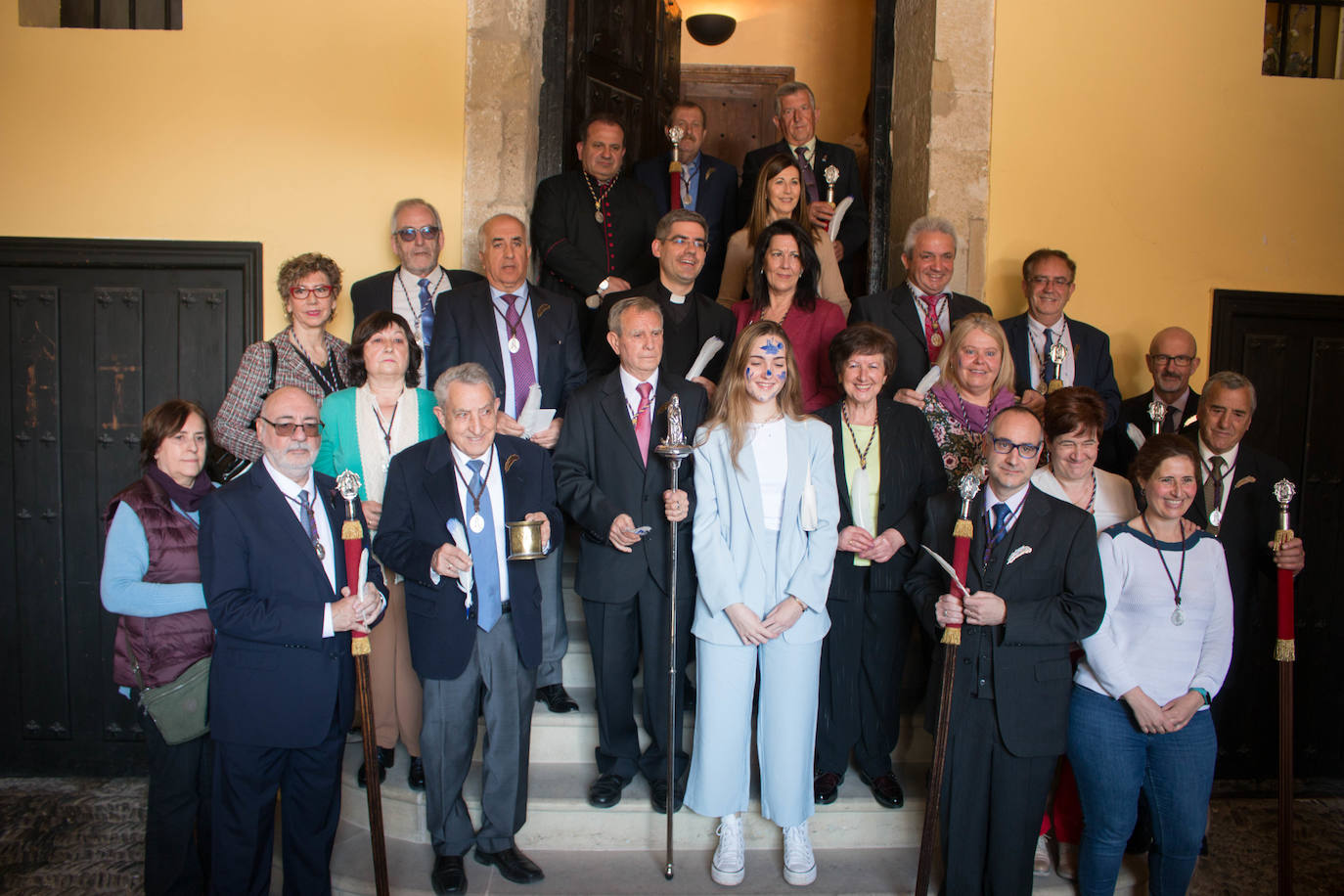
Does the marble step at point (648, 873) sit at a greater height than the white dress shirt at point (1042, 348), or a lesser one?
lesser

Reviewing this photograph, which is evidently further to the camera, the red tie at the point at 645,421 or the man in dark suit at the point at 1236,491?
the man in dark suit at the point at 1236,491

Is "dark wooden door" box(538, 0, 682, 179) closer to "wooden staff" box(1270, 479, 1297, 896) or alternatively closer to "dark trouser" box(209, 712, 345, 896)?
"dark trouser" box(209, 712, 345, 896)

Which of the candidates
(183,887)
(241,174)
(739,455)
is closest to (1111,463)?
(739,455)

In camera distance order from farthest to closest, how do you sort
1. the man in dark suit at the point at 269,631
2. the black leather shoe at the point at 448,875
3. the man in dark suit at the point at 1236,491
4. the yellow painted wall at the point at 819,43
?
the yellow painted wall at the point at 819,43
the man in dark suit at the point at 1236,491
the black leather shoe at the point at 448,875
the man in dark suit at the point at 269,631

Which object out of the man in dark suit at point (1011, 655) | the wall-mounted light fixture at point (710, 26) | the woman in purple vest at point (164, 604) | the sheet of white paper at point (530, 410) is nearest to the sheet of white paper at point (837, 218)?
the sheet of white paper at point (530, 410)

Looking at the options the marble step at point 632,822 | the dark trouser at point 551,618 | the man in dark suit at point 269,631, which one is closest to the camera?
the man in dark suit at point 269,631

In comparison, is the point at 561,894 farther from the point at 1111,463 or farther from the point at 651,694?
the point at 1111,463

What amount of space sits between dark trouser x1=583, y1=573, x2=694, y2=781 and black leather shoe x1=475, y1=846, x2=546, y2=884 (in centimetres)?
49

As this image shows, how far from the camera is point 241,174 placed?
4777 millimetres

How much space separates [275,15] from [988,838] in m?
4.90

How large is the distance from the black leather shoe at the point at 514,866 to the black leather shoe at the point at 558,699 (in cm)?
70

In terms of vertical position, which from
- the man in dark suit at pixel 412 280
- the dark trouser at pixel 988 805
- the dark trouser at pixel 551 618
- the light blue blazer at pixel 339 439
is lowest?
the dark trouser at pixel 988 805

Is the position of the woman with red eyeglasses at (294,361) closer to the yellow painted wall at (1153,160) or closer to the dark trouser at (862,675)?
the dark trouser at (862,675)

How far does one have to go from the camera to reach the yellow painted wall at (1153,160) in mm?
5008
